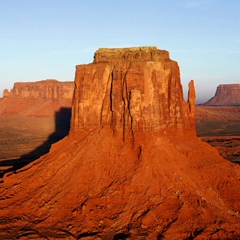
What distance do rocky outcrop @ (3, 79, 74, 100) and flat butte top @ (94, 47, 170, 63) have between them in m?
94.3

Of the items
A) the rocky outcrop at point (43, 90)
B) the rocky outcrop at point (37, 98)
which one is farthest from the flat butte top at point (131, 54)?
the rocky outcrop at point (43, 90)

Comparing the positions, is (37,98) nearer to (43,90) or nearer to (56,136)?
(43,90)

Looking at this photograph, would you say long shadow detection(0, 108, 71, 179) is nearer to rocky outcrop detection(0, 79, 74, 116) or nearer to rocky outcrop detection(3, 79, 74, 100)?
rocky outcrop detection(0, 79, 74, 116)

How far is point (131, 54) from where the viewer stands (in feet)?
103

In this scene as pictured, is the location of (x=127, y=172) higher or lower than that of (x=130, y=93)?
lower

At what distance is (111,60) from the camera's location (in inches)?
1266

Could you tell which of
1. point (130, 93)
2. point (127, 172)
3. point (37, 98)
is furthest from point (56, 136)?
point (127, 172)

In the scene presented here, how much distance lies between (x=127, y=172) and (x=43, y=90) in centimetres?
10441

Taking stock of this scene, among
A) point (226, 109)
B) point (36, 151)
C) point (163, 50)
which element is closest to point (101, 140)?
point (163, 50)

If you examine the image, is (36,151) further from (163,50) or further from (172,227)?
(172,227)

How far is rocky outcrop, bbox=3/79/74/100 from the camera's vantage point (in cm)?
12550

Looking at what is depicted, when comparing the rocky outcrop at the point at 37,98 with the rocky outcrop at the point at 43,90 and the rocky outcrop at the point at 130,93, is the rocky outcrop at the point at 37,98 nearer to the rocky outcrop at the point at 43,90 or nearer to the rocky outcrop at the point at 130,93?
the rocky outcrop at the point at 43,90

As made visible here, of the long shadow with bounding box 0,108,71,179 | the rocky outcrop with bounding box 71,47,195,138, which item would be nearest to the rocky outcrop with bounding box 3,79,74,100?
the long shadow with bounding box 0,108,71,179

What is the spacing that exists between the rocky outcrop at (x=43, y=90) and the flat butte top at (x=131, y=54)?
9427 cm
